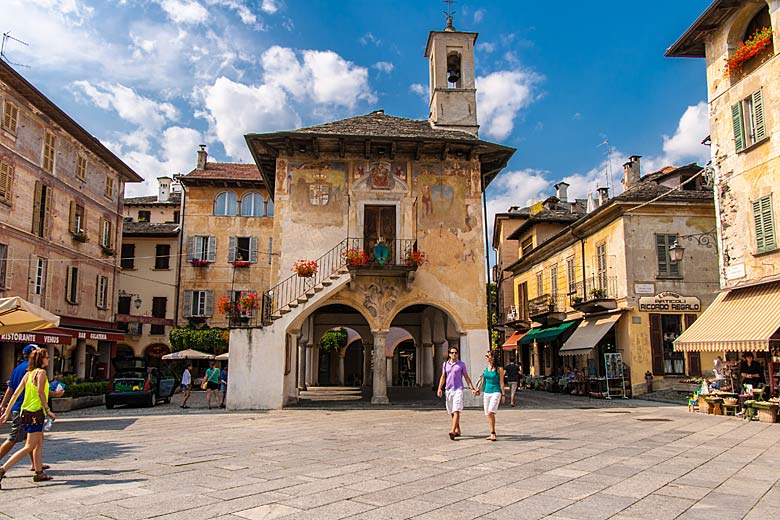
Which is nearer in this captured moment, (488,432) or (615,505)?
(615,505)

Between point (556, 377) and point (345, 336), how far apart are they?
A: 13.2 metres

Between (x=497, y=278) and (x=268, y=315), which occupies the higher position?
(x=497, y=278)

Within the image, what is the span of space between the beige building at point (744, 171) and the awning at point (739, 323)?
0.03 metres

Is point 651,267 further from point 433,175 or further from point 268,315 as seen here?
point 268,315

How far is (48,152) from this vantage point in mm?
25297

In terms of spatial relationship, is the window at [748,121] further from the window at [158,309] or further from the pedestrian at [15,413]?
the window at [158,309]

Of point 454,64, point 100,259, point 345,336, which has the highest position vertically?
point 454,64

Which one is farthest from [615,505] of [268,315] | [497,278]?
[497,278]

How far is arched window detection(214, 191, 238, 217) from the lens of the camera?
36.5m

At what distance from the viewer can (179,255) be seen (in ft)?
119

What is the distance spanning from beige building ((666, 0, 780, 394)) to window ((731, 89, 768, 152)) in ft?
0.08

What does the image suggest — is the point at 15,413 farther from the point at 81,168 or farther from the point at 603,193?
the point at 603,193

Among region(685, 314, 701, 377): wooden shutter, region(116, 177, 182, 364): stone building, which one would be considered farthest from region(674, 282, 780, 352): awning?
region(116, 177, 182, 364): stone building

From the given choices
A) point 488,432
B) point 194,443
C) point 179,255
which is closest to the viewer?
point 194,443
